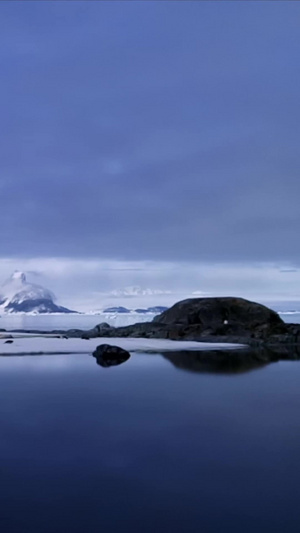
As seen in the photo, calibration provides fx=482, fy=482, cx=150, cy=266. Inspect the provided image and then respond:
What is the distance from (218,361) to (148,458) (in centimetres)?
1494

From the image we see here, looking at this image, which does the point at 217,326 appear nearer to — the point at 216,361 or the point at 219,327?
the point at 219,327

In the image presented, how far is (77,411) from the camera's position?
10.8 meters

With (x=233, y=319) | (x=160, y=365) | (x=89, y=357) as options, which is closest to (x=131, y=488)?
(x=160, y=365)

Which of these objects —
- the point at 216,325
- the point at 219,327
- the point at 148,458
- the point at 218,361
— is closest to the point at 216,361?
the point at 218,361

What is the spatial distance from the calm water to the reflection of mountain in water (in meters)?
4.73

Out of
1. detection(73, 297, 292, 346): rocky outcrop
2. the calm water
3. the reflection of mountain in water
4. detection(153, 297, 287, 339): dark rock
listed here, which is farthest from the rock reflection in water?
detection(153, 297, 287, 339): dark rock

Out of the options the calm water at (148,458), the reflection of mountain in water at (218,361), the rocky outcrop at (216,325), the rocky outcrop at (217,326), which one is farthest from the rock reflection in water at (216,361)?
the rocky outcrop at (216,325)

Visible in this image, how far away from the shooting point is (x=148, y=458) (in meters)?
7.41

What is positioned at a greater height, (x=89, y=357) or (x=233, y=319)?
(x=233, y=319)

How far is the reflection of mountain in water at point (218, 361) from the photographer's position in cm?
1920

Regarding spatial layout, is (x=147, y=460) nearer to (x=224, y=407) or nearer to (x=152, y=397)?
(x=224, y=407)

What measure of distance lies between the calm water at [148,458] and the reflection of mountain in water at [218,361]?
4.73 m

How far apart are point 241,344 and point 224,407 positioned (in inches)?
891

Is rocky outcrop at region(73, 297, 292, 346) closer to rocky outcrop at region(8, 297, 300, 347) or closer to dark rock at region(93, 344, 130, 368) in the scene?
rocky outcrop at region(8, 297, 300, 347)
